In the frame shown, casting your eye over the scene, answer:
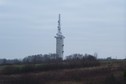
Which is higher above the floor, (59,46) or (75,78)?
(59,46)

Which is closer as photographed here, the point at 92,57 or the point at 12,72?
the point at 12,72

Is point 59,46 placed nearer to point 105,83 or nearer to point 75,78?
point 75,78

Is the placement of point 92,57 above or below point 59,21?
below

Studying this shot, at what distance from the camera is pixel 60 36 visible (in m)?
103

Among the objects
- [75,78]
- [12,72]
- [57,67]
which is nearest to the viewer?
[75,78]

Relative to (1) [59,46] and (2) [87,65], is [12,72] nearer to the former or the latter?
(2) [87,65]

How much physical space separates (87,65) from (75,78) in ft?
86.0

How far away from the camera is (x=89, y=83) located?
3600 centimetres

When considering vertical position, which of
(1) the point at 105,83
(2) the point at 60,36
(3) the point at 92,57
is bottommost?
(1) the point at 105,83

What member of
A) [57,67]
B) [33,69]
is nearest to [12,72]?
[33,69]

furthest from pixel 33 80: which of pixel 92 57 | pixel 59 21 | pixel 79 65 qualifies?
pixel 59 21

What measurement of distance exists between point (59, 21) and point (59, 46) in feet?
22.8

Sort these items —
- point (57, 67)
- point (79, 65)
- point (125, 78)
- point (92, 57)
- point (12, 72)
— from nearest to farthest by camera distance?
1. point (125, 78)
2. point (12, 72)
3. point (57, 67)
4. point (79, 65)
5. point (92, 57)

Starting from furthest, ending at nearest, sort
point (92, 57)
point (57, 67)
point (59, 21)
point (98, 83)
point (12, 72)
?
1. point (59, 21)
2. point (92, 57)
3. point (57, 67)
4. point (12, 72)
5. point (98, 83)
